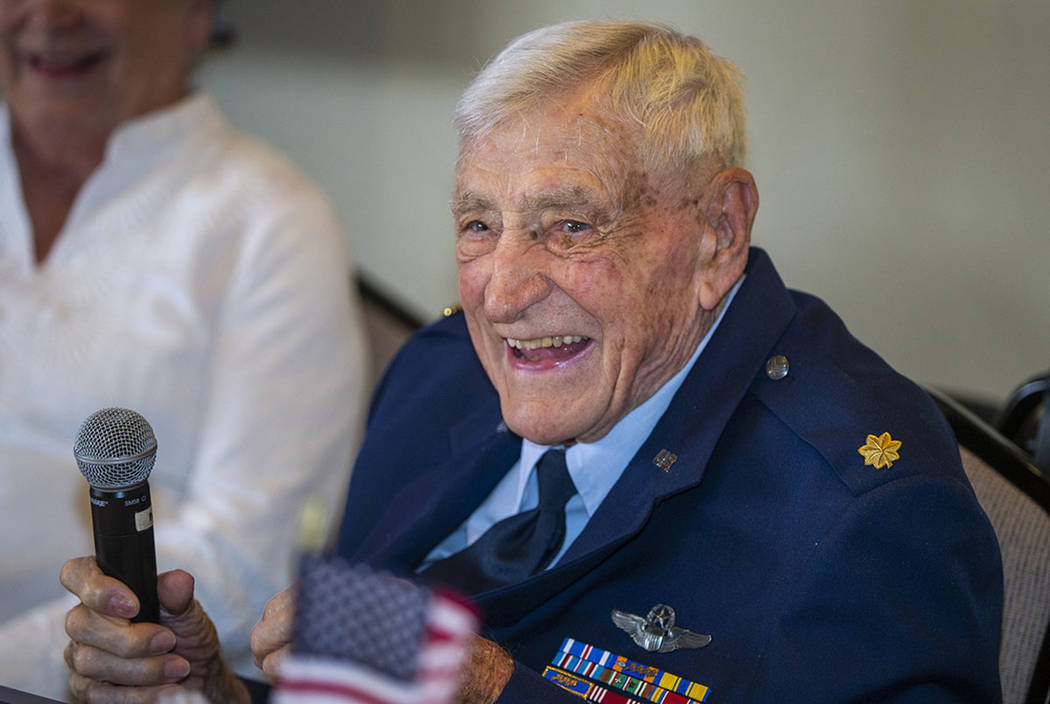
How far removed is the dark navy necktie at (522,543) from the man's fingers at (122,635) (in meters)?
0.35

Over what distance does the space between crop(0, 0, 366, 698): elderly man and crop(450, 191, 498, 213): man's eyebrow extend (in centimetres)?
82

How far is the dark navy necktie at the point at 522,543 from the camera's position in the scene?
1321 millimetres

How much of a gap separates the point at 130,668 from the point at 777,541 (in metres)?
0.68

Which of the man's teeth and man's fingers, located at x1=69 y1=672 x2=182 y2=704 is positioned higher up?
the man's teeth

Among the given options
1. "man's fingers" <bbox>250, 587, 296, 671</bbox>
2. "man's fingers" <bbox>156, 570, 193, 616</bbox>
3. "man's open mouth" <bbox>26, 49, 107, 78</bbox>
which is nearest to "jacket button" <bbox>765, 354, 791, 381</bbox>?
"man's fingers" <bbox>250, 587, 296, 671</bbox>

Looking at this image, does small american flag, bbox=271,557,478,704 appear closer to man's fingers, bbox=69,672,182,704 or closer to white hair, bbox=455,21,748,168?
man's fingers, bbox=69,672,182,704

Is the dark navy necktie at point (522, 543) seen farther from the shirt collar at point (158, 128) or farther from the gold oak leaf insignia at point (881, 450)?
the shirt collar at point (158, 128)

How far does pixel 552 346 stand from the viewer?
131 centimetres

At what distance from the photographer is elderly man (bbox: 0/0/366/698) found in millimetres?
1979

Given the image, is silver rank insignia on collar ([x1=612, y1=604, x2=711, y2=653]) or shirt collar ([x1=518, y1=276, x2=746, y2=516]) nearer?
silver rank insignia on collar ([x1=612, y1=604, x2=711, y2=653])

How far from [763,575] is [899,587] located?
0.14 meters

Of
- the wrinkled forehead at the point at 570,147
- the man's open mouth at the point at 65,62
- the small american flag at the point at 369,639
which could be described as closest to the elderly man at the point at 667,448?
the wrinkled forehead at the point at 570,147

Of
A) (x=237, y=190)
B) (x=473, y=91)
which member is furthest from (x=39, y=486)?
(x=473, y=91)

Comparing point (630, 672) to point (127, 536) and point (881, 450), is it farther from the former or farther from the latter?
point (127, 536)
